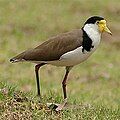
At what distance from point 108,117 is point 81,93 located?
15.7 ft

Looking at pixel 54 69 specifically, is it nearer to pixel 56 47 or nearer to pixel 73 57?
pixel 56 47

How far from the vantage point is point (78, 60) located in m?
6.75

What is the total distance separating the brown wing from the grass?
50 centimetres

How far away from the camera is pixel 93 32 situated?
6832mm

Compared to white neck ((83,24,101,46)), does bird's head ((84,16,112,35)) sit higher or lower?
higher

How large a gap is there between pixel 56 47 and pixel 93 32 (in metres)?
0.50

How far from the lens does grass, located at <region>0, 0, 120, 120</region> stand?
21.2 feet

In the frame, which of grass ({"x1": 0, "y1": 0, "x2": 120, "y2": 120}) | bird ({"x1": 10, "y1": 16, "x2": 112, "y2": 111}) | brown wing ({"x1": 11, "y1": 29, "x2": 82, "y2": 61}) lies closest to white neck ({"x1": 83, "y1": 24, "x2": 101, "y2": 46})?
bird ({"x1": 10, "y1": 16, "x2": 112, "y2": 111})

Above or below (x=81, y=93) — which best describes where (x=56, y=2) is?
above

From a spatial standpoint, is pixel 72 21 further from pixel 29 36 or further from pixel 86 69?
pixel 86 69

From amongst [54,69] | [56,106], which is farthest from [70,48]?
[54,69]

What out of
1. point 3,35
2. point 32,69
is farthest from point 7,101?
point 3,35

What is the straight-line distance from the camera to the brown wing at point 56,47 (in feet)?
22.3

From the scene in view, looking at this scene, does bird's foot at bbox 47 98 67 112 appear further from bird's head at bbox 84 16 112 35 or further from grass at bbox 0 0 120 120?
bird's head at bbox 84 16 112 35
